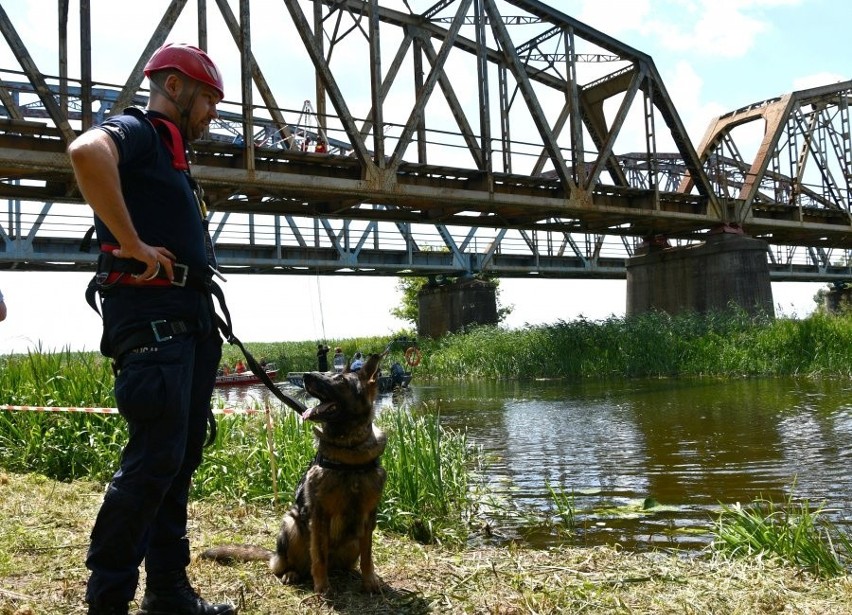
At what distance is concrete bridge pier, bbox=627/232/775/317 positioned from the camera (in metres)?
26.8

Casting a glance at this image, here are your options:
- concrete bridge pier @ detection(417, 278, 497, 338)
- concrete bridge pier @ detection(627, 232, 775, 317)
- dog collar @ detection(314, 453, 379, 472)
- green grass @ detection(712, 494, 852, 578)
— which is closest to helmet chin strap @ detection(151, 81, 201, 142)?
dog collar @ detection(314, 453, 379, 472)

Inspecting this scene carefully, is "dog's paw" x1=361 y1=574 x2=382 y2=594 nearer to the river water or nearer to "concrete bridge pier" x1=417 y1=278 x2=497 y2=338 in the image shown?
the river water

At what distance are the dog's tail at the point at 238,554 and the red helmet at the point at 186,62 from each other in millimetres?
2411

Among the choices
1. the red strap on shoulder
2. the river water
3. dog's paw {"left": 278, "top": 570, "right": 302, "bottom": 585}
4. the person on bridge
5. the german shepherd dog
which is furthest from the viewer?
the river water

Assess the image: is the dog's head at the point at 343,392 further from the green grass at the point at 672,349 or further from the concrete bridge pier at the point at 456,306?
the concrete bridge pier at the point at 456,306

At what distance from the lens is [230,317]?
3.44 metres

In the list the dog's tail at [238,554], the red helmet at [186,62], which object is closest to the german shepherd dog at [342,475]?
the dog's tail at [238,554]

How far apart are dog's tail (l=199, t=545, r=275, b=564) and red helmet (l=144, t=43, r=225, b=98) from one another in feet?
7.91

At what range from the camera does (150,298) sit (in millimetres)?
2973

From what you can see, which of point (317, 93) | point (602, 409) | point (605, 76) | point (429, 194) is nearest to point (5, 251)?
point (317, 93)

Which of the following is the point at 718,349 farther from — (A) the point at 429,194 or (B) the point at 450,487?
(B) the point at 450,487

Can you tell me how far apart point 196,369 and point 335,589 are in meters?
1.34

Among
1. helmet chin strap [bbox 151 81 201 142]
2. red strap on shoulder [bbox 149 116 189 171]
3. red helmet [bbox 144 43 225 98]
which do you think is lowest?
red strap on shoulder [bbox 149 116 189 171]

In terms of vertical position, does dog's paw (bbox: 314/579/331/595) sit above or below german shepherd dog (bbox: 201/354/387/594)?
below
